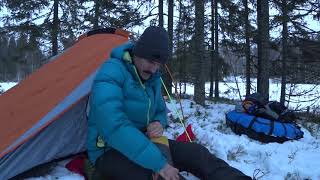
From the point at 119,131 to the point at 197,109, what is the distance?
6.75m

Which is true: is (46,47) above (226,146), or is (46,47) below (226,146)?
above

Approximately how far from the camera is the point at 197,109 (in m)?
10.1

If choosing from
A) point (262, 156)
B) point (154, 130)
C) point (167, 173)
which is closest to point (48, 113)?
point (154, 130)

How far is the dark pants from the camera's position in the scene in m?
3.53

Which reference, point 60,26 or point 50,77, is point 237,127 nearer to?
point 50,77

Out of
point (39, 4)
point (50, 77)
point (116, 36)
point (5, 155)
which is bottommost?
point (5, 155)

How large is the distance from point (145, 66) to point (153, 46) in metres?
0.20

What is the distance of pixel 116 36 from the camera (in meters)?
6.88

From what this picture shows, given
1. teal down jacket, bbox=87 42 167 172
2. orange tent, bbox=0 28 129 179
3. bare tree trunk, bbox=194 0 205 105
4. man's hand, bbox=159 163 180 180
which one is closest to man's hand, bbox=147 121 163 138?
teal down jacket, bbox=87 42 167 172

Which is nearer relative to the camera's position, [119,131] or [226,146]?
[119,131]

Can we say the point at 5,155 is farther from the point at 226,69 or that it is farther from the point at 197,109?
the point at 226,69

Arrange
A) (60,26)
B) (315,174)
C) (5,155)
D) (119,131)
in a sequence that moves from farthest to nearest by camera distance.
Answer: (60,26) → (315,174) → (5,155) → (119,131)

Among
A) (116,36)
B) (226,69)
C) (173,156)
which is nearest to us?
(173,156)

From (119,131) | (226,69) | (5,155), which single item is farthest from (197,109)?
(226,69)
